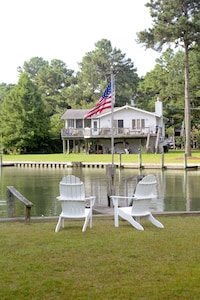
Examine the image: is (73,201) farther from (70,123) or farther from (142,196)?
(70,123)

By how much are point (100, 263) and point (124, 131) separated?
47.6 m

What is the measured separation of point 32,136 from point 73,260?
5359 centimetres

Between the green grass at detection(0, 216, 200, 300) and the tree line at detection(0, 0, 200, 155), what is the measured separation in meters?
33.9

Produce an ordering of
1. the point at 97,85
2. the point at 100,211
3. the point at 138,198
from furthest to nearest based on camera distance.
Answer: the point at 97,85
the point at 100,211
the point at 138,198

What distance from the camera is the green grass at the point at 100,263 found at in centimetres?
464

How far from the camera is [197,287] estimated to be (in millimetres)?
4715

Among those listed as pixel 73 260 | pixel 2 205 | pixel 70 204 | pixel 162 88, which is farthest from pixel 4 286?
pixel 162 88

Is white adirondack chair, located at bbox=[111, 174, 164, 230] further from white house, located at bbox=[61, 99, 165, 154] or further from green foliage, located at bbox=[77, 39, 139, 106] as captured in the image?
green foliage, located at bbox=[77, 39, 139, 106]

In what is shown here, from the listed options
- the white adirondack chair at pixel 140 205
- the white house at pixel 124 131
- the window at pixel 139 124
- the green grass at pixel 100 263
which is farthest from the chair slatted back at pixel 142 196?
the window at pixel 139 124

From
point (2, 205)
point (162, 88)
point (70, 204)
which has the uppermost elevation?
point (162, 88)

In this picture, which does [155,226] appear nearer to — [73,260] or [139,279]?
[73,260]

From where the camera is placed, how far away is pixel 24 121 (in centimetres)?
5997

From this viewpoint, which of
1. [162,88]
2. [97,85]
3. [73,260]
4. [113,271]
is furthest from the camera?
[97,85]

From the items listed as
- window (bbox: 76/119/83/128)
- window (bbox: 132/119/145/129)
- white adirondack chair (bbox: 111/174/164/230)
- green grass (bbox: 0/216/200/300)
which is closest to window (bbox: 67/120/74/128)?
window (bbox: 76/119/83/128)
